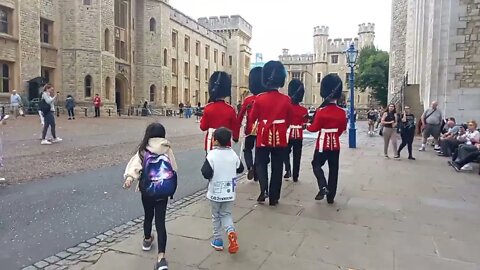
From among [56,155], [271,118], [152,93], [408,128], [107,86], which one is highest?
[107,86]

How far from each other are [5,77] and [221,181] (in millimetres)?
27367

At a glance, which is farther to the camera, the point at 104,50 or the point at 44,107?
the point at 104,50

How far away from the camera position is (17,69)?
2628 cm

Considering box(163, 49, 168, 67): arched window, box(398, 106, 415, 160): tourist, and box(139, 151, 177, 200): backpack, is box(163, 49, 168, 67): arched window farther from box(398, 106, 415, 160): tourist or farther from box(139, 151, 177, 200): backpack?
box(139, 151, 177, 200): backpack

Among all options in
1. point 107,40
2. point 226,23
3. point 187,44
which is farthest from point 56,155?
point 226,23

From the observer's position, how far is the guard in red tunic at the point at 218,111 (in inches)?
217

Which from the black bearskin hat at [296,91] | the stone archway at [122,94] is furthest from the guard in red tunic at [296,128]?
the stone archway at [122,94]

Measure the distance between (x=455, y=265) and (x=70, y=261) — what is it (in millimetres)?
3691

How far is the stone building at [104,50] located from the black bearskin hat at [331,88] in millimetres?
25447

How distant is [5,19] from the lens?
25875mm

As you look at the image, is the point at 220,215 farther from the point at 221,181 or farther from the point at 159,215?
the point at 159,215

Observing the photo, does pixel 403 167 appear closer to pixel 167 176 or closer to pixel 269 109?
pixel 269 109

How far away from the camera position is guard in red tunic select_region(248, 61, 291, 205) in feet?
18.2

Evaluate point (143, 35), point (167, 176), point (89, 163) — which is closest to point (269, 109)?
point (167, 176)
